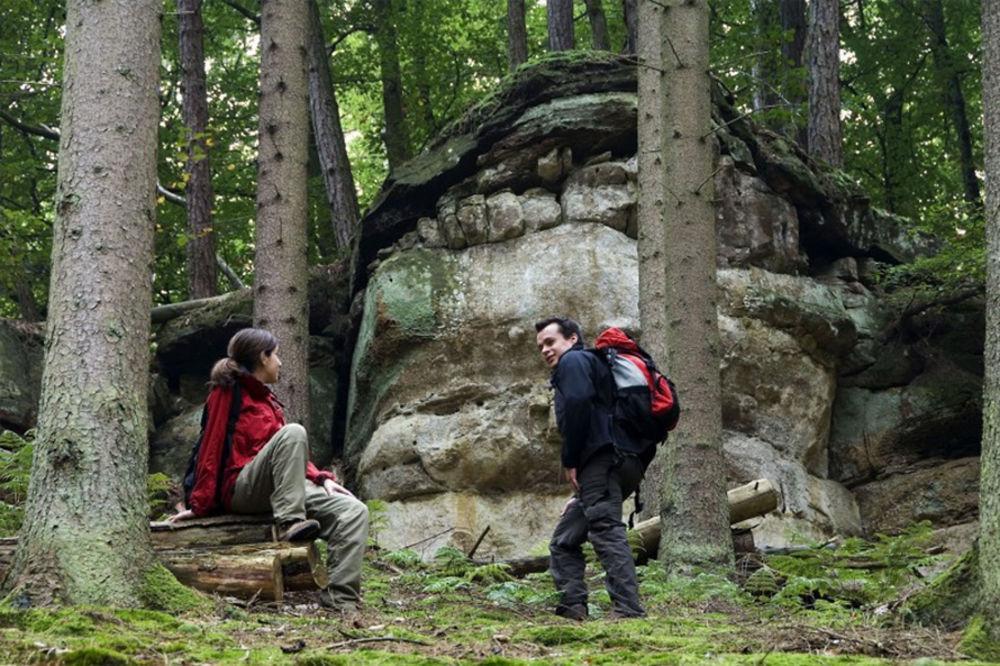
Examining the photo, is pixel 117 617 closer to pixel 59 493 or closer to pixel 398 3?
pixel 59 493

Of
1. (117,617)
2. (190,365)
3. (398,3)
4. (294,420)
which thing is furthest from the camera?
(398,3)

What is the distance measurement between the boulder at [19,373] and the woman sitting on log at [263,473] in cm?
836

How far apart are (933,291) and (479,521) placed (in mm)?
6750

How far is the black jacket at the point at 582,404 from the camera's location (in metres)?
6.91

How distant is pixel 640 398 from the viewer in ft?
23.1

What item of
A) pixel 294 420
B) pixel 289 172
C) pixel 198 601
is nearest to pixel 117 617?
pixel 198 601

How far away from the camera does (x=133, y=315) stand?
230 inches

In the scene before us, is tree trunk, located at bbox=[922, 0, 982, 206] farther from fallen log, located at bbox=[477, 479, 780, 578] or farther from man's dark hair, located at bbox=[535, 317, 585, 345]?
man's dark hair, located at bbox=[535, 317, 585, 345]

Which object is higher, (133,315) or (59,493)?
(133,315)

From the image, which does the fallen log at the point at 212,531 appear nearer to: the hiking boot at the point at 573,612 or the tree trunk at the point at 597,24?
the hiking boot at the point at 573,612

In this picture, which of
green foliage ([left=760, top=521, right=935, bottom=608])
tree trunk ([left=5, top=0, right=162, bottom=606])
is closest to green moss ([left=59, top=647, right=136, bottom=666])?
tree trunk ([left=5, top=0, right=162, bottom=606])

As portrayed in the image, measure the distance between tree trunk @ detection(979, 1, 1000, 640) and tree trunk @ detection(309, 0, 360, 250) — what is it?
536 inches

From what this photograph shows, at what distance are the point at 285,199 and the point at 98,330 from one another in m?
5.27

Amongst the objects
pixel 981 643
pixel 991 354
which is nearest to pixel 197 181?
pixel 991 354
